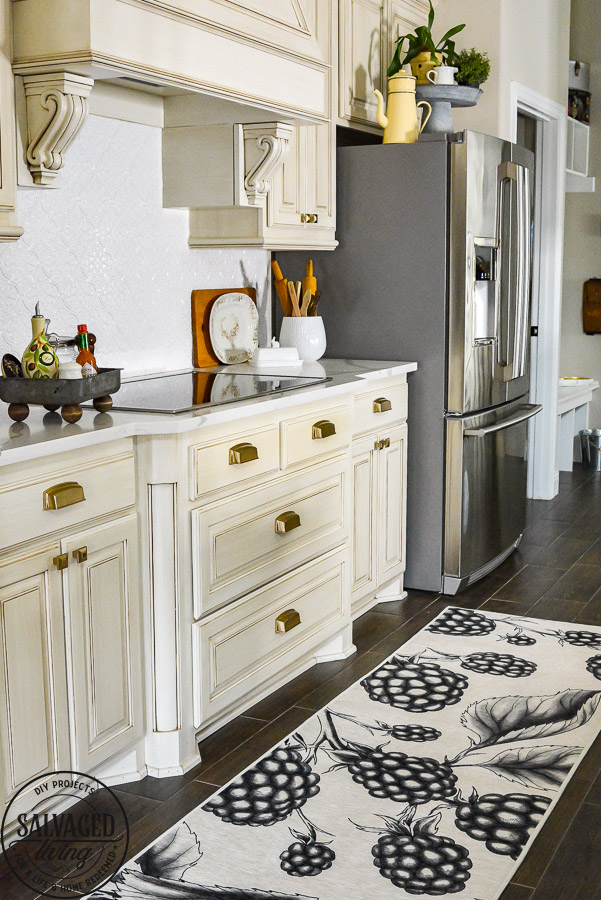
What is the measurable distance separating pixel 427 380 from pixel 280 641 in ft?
4.51

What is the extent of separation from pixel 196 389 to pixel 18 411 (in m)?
0.76

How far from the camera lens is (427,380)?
12.7 ft

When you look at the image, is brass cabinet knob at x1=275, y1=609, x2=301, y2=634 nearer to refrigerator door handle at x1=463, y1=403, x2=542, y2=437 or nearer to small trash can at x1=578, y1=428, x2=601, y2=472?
refrigerator door handle at x1=463, y1=403, x2=542, y2=437

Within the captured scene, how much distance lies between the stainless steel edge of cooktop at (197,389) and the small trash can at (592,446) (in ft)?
11.8

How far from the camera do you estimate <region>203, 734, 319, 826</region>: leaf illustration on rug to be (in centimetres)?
232

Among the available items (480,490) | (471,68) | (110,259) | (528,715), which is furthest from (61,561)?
(471,68)

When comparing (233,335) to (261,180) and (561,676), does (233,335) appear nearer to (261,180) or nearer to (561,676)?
(261,180)

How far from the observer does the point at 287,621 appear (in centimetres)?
294

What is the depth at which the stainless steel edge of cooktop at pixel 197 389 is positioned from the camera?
2.57 meters

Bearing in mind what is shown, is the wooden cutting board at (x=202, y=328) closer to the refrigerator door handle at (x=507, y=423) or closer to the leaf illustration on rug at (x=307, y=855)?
the refrigerator door handle at (x=507, y=423)

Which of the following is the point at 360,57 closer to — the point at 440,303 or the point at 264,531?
the point at 440,303

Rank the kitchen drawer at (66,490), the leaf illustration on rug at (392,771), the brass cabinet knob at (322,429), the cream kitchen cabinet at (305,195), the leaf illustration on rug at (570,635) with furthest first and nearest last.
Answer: the cream kitchen cabinet at (305,195) → the leaf illustration on rug at (570,635) → the brass cabinet knob at (322,429) → the leaf illustration on rug at (392,771) → the kitchen drawer at (66,490)

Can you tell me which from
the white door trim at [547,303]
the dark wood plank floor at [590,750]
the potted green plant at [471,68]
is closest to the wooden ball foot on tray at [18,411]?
the dark wood plank floor at [590,750]

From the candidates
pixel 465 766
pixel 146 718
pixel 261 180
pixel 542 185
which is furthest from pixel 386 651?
pixel 542 185
